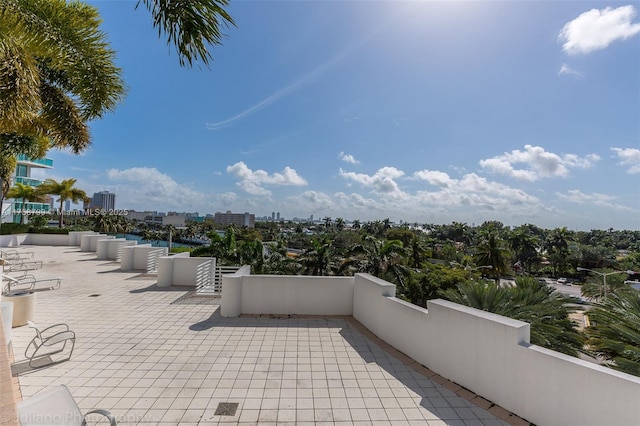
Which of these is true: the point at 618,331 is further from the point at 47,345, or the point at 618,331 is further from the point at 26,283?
the point at 26,283

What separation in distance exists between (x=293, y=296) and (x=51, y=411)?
549 centimetres

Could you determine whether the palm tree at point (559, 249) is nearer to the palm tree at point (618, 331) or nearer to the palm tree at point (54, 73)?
the palm tree at point (618, 331)

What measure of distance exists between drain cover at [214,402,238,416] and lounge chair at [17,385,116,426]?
1.31 metres

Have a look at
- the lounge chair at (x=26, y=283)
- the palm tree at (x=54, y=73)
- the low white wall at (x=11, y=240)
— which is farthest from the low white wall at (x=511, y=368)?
the low white wall at (x=11, y=240)

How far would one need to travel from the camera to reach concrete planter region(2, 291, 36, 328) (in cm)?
669

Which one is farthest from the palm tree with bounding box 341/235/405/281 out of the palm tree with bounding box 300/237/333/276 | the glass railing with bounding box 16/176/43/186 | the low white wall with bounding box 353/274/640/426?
the glass railing with bounding box 16/176/43/186

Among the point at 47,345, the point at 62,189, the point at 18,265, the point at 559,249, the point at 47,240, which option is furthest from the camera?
the point at 559,249

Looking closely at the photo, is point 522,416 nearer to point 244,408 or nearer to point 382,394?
point 382,394

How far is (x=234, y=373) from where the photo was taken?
16.1 feet

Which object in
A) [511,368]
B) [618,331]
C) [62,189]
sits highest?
[62,189]

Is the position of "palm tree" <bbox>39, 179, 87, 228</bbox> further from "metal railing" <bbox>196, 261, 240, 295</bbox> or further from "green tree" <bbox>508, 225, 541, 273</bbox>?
"green tree" <bbox>508, 225, 541, 273</bbox>

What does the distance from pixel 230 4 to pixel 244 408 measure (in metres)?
5.66

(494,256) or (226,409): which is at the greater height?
(226,409)

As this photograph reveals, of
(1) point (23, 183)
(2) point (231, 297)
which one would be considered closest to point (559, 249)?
(2) point (231, 297)
